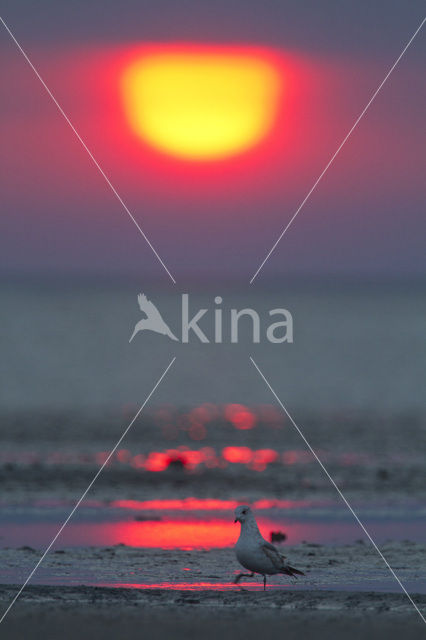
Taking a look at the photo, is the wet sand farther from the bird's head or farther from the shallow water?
the shallow water

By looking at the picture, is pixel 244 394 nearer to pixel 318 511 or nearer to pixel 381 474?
pixel 381 474

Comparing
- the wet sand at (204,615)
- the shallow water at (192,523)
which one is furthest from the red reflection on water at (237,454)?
the wet sand at (204,615)

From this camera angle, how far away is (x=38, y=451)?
22.1 metres

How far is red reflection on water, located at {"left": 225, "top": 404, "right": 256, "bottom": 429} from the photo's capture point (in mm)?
28441

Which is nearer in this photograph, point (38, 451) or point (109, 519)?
point (109, 519)

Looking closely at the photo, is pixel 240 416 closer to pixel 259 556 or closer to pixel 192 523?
pixel 192 523

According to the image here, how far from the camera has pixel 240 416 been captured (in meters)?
31.3

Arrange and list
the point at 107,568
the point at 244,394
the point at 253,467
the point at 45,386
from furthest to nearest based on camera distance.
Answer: the point at 45,386 → the point at 244,394 → the point at 253,467 → the point at 107,568

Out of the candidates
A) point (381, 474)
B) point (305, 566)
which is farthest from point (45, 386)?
point (305, 566)

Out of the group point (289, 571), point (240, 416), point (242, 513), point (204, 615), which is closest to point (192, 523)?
point (242, 513)

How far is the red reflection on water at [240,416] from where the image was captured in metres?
28.4

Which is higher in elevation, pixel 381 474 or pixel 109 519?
pixel 381 474

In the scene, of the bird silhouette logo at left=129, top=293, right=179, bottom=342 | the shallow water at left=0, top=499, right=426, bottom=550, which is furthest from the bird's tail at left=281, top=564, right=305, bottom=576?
the bird silhouette logo at left=129, top=293, right=179, bottom=342

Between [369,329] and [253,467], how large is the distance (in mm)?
65895
